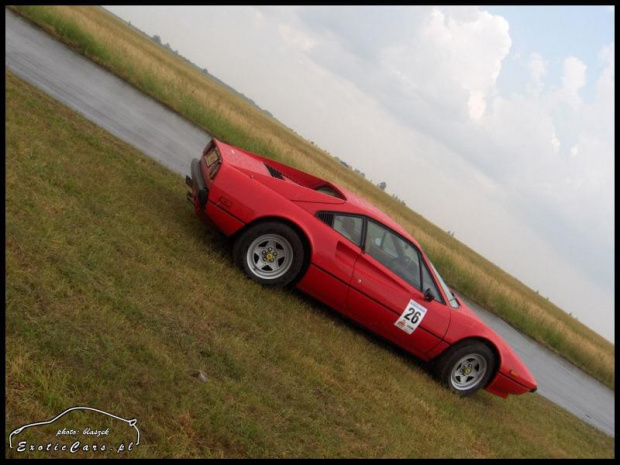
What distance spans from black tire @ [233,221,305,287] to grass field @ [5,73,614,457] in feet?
0.53

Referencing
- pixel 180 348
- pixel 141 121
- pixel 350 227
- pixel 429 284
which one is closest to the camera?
pixel 180 348

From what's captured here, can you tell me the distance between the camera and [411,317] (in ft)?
23.2

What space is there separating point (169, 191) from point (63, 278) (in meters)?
4.91

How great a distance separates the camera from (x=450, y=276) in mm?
18734

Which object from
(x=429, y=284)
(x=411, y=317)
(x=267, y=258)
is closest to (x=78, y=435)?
(x=267, y=258)

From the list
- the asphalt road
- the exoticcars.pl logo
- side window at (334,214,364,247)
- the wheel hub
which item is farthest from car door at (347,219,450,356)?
the asphalt road

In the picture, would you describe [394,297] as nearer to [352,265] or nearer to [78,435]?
[352,265]

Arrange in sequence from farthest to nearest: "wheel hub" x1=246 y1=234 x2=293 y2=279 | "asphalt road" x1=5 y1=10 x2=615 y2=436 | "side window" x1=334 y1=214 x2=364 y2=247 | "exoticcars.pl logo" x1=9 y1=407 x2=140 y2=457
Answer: "asphalt road" x1=5 y1=10 x2=615 y2=436 < "side window" x1=334 y1=214 x2=364 y2=247 < "wheel hub" x1=246 y1=234 x2=293 y2=279 < "exoticcars.pl logo" x1=9 y1=407 x2=140 y2=457

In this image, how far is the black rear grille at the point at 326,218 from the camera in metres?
7.05

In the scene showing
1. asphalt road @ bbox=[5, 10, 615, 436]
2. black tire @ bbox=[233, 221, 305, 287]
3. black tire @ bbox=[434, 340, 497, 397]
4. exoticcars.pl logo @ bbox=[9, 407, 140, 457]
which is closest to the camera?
exoticcars.pl logo @ bbox=[9, 407, 140, 457]

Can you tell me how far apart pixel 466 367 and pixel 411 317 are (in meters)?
1.05

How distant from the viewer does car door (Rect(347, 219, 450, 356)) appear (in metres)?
7.00

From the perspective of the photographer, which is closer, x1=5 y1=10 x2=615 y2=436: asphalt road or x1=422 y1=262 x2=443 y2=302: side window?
x1=422 y1=262 x2=443 y2=302: side window

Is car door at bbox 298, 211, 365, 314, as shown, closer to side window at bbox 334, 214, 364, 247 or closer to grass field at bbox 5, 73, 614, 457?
side window at bbox 334, 214, 364, 247
